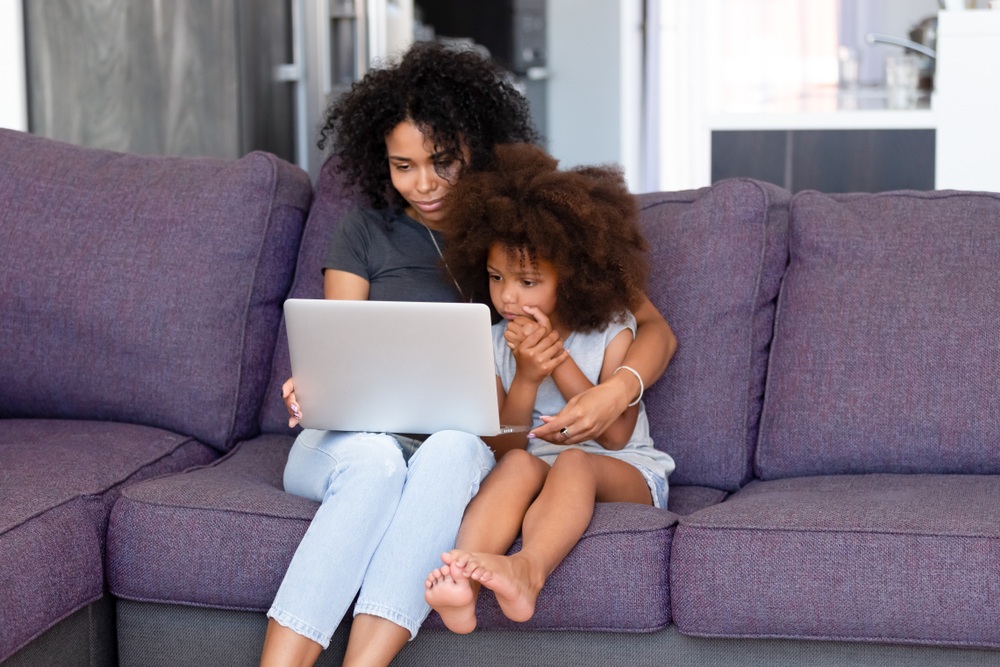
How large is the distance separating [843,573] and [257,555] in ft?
2.69

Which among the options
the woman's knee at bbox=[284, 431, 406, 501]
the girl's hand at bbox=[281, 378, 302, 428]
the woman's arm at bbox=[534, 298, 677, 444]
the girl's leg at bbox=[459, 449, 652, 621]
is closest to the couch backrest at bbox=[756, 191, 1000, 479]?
the woman's arm at bbox=[534, 298, 677, 444]

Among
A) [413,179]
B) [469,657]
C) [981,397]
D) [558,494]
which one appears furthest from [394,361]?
[981,397]

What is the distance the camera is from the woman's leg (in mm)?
1507

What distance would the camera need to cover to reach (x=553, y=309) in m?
1.92

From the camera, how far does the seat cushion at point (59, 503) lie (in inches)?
60.1

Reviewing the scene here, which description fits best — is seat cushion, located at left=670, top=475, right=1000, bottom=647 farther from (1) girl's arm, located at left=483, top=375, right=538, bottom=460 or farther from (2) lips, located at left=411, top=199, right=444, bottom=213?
(2) lips, located at left=411, top=199, right=444, bottom=213

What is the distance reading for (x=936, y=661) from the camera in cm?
156

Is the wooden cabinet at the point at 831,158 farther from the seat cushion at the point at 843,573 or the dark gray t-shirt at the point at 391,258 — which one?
the seat cushion at the point at 843,573

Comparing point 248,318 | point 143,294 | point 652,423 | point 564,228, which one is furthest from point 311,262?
point 652,423

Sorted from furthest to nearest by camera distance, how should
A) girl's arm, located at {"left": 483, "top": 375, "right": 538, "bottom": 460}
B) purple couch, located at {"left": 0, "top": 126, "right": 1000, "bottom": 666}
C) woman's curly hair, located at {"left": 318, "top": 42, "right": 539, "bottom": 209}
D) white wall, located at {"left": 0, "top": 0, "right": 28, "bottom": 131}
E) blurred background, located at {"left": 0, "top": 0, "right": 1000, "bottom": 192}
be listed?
blurred background, located at {"left": 0, "top": 0, "right": 1000, "bottom": 192}
white wall, located at {"left": 0, "top": 0, "right": 28, "bottom": 131}
woman's curly hair, located at {"left": 318, "top": 42, "right": 539, "bottom": 209}
girl's arm, located at {"left": 483, "top": 375, "right": 538, "bottom": 460}
purple couch, located at {"left": 0, "top": 126, "right": 1000, "bottom": 666}

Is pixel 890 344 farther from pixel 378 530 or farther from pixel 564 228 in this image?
pixel 378 530

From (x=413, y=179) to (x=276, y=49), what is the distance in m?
2.21

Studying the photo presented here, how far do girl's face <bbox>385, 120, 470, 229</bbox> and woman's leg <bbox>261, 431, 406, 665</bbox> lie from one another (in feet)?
1.77

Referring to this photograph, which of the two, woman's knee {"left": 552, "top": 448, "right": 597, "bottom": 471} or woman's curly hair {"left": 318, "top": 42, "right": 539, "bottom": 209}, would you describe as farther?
woman's curly hair {"left": 318, "top": 42, "right": 539, "bottom": 209}
